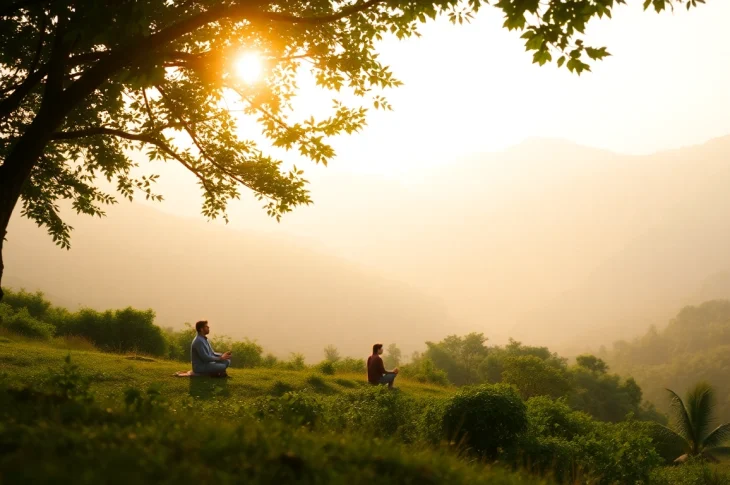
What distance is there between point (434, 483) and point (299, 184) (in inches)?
394

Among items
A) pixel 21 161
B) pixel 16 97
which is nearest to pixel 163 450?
pixel 21 161

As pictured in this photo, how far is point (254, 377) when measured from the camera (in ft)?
58.7

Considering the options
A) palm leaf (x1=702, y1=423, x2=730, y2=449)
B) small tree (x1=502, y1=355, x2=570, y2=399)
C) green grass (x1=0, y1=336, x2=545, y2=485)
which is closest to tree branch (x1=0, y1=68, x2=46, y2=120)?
green grass (x1=0, y1=336, x2=545, y2=485)

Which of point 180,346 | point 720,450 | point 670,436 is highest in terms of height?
point 180,346

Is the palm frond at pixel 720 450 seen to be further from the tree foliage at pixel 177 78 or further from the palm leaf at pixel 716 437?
the tree foliage at pixel 177 78

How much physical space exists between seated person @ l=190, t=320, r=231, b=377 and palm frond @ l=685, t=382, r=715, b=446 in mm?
45204

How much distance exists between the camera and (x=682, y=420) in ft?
156

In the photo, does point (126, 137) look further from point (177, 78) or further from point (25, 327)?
point (25, 327)

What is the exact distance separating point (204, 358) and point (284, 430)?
11.2 meters

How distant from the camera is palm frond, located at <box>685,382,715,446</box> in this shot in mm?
45656

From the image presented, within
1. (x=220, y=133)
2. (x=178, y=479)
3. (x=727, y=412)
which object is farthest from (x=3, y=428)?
(x=727, y=412)

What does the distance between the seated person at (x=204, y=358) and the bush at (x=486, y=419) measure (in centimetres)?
759

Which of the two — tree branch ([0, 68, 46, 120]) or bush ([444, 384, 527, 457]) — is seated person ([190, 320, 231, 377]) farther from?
tree branch ([0, 68, 46, 120])

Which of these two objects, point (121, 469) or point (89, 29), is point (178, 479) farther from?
point (89, 29)
